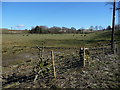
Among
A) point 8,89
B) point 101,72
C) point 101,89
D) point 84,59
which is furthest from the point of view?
point 84,59

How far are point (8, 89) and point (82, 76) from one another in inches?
132

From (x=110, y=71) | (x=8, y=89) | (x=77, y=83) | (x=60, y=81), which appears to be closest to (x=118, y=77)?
(x=110, y=71)

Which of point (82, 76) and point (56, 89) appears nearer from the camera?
point (56, 89)


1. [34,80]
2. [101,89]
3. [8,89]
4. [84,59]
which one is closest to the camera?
[101,89]

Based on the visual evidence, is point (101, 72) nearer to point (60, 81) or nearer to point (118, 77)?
point (118, 77)

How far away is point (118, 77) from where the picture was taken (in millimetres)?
6012

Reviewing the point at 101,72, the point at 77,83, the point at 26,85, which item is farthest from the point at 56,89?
the point at 101,72

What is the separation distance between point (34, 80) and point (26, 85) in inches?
17.3

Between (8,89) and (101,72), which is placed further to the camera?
(101,72)

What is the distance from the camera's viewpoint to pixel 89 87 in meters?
5.16

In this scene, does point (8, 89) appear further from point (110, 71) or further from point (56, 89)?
point (110, 71)

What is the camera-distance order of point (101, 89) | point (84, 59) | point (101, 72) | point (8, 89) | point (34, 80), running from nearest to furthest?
point (101, 89), point (8, 89), point (34, 80), point (101, 72), point (84, 59)

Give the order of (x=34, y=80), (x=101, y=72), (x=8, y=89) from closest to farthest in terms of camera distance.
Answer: (x=8, y=89) → (x=34, y=80) → (x=101, y=72)

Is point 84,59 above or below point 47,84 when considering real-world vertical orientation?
above
